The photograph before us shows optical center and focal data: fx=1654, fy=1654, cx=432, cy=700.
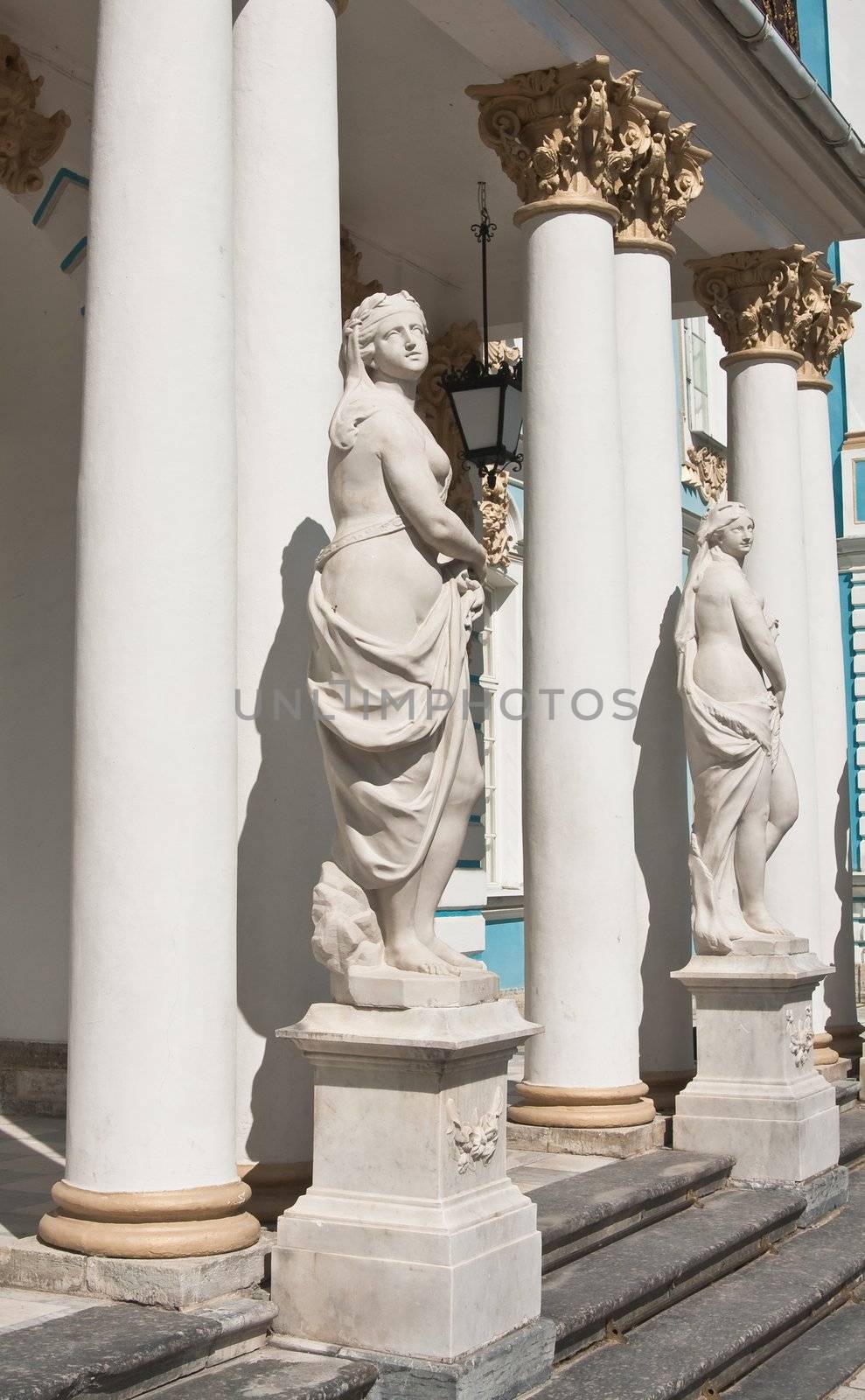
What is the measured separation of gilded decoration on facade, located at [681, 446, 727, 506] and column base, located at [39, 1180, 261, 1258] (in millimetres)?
15512

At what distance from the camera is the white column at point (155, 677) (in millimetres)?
4785

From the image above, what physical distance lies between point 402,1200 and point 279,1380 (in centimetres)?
64

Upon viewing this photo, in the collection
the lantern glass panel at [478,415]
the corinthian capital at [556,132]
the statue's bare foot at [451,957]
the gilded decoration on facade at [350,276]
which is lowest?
the statue's bare foot at [451,957]

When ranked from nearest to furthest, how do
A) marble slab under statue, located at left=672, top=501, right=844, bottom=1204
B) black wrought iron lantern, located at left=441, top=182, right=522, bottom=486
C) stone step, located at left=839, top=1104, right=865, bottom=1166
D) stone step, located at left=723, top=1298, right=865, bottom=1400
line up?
stone step, located at left=723, top=1298, right=865, bottom=1400 → marble slab under statue, located at left=672, top=501, right=844, bottom=1204 → stone step, located at left=839, top=1104, right=865, bottom=1166 → black wrought iron lantern, located at left=441, top=182, right=522, bottom=486

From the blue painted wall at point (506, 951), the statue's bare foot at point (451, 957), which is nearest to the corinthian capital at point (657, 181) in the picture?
the statue's bare foot at point (451, 957)

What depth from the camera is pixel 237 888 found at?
18.3ft

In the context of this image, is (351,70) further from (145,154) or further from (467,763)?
(467,763)

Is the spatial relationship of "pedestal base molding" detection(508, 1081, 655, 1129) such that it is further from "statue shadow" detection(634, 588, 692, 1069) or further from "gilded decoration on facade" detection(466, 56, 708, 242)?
"gilded decoration on facade" detection(466, 56, 708, 242)

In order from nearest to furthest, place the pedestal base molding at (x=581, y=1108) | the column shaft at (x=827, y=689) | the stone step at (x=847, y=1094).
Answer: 1. the pedestal base molding at (x=581, y=1108)
2. the stone step at (x=847, y=1094)
3. the column shaft at (x=827, y=689)

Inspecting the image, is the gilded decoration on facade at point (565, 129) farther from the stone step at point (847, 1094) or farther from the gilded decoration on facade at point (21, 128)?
the stone step at point (847, 1094)

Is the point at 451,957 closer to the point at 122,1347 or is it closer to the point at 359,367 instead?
the point at 122,1347

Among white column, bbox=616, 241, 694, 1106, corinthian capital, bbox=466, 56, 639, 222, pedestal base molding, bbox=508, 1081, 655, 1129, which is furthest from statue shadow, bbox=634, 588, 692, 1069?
corinthian capital, bbox=466, 56, 639, 222

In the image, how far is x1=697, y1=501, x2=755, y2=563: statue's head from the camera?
8.61 meters

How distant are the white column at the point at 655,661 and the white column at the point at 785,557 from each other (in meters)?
1.70
